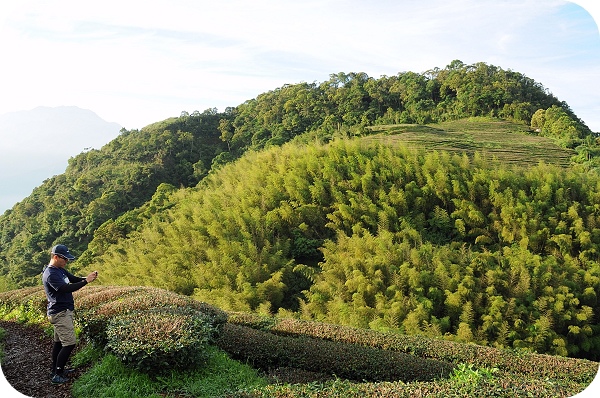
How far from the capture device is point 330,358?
5113mm

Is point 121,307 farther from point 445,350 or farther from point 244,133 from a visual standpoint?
point 244,133

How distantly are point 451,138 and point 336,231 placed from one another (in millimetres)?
7859

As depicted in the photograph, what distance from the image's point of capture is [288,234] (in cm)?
1282

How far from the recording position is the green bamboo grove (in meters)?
8.87

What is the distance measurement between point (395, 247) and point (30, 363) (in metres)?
7.50

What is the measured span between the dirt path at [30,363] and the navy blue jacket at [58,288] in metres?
0.67

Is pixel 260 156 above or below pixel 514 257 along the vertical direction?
above

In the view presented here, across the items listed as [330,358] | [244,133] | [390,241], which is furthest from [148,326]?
[244,133]

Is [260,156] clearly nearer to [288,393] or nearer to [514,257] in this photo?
[514,257]

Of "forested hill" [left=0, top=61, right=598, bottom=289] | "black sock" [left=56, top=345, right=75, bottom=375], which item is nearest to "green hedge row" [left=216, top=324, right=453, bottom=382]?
"black sock" [left=56, top=345, right=75, bottom=375]

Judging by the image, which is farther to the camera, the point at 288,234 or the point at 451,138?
the point at 451,138

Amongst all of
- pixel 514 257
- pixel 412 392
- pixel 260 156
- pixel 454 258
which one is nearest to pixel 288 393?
pixel 412 392

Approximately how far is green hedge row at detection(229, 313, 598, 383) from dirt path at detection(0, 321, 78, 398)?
7.89 ft

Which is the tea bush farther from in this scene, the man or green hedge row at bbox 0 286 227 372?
the man
